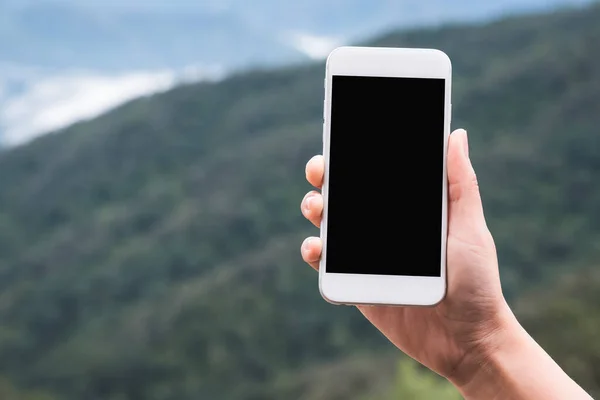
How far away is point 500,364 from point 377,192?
Result: 8.3 inches

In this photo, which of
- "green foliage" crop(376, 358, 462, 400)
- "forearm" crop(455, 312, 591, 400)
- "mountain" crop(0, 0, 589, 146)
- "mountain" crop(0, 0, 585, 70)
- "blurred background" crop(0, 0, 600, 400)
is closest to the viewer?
"forearm" crop(455, 312, 591, 400)

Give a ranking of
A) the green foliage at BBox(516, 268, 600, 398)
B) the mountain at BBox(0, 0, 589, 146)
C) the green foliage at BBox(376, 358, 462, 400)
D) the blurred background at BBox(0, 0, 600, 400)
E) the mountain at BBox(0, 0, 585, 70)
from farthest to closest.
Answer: the mountain at BBox(0, 0, 585, 70), the mountain at BBox(0, 0, 589, 146), the blurred background at BBox(0, 0, 600, 400), the green foliage at BBox(516, 268, 600, 398), the green foliage at BBox(376, 358, 462, 400)

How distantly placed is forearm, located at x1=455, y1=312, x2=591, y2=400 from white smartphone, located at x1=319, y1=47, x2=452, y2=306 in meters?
0.11

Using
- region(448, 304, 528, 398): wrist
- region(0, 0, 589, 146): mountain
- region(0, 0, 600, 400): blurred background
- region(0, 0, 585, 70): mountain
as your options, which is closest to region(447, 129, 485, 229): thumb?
region(448, 304, 528, 398): wrist

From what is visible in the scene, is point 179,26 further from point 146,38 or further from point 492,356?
point 492,356

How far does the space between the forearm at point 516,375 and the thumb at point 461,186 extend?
0.39 ft

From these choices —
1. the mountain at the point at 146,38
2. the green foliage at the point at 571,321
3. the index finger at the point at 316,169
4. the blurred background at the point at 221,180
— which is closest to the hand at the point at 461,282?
the index finger at the point at 316,169

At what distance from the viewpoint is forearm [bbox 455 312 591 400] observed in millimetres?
688

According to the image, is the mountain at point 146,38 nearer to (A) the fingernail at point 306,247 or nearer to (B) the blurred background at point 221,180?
(B) the blurred background at point 221,180

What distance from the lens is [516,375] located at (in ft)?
2.31

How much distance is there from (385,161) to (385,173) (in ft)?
0.04

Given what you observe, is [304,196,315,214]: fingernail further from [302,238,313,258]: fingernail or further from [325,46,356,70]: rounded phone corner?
[325,46,356,70]: rounded phone corner

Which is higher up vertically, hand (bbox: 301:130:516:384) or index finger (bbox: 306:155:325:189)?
index finger (bbox: 306:155:325:189)

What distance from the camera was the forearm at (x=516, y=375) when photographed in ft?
2.26
